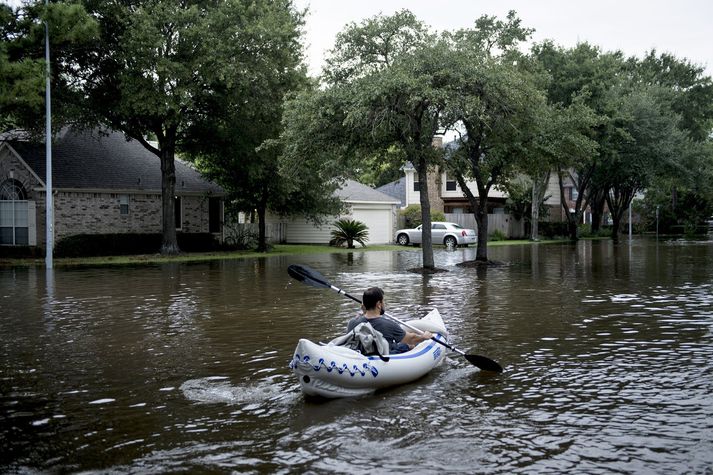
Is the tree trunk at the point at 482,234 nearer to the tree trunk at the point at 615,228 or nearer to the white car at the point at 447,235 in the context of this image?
the white car at the point at 447,235

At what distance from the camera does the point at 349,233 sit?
148ft

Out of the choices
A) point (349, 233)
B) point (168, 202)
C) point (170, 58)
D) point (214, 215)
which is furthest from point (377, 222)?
point (170, 58)

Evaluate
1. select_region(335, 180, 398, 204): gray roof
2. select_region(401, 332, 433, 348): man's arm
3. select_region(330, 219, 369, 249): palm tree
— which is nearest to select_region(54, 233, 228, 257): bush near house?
select_region(330, 219, 369, 249): palm tree

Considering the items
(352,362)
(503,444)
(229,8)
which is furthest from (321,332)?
(229,8)

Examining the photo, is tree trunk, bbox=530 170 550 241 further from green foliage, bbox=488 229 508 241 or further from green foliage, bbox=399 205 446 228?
green foliage, bbox=399 205 446 228

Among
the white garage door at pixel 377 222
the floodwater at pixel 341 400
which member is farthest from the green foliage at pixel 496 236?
the floodwater at pixel 341 400

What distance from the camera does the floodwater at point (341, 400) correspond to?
255 inches

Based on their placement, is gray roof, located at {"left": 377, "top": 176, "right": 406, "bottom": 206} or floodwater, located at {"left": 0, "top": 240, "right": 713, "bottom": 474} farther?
gray roof, located at {"left": 377, "top": 176, "right": 406, "bottom": 206}

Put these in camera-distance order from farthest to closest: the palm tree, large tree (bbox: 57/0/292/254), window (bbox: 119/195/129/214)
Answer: the palm tree
window (bbox: 119/195/129/214)
large tree (bbox: 57/0/292/254)

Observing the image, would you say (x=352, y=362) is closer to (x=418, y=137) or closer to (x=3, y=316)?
(x=3, y=316)

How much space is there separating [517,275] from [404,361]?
53.4 ft

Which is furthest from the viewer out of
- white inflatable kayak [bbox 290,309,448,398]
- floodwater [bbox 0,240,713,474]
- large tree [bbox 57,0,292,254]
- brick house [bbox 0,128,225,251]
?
brick house [bbox 0,128,225,251]

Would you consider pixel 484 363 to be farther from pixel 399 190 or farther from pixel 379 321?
pixel 399 190

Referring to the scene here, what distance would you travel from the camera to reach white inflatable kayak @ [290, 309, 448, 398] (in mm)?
8125
